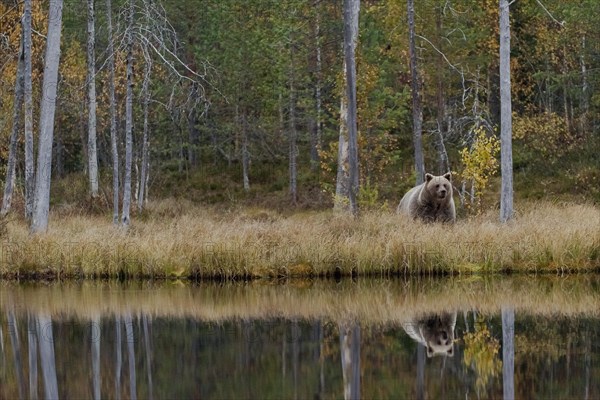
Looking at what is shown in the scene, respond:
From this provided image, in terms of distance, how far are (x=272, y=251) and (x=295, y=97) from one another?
22440 millimetres

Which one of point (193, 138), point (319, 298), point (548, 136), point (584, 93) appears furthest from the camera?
point (193, 138)

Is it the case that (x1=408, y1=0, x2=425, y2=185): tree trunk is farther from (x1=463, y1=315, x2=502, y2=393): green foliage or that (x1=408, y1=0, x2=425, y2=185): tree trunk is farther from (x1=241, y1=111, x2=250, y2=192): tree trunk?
(x1=463, y1=315, x2=502, y2=393): green foliage

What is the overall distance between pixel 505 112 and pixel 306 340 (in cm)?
1188

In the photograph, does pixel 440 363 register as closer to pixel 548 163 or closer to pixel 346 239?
pixel 346 239

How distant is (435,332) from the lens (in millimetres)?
12945

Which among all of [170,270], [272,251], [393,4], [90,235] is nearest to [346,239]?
[272,251]

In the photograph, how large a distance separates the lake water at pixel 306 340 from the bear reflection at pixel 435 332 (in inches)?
1.0

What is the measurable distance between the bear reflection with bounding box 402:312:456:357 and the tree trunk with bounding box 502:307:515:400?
0.63m

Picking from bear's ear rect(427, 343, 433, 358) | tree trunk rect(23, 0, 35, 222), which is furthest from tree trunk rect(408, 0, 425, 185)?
bear's ear rect(427, 343, 433, 358)

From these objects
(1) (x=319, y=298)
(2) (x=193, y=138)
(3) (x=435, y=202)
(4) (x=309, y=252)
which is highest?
(2) (x=193, y=138)

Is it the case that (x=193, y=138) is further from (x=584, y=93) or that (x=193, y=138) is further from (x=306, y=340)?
(x=306, y=340)

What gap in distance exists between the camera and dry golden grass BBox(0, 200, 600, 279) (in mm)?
19156

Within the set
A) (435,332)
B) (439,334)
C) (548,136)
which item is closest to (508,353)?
(439,334)

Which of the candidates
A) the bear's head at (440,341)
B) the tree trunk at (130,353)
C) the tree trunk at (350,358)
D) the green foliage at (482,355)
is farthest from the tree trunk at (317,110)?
the green foliage at (482,355)
